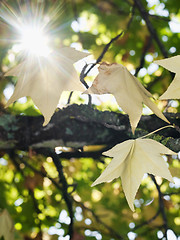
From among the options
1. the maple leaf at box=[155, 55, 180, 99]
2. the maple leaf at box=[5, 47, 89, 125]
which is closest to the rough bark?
the maple leaf at box=[5, 47, 89, 125]

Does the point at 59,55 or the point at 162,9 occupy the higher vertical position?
the point at 162,9

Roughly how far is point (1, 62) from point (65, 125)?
1.31m

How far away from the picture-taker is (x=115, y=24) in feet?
8.62

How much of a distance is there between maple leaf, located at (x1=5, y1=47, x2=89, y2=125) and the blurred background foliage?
1.25m

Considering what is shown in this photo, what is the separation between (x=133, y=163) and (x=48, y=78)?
1.26 feet

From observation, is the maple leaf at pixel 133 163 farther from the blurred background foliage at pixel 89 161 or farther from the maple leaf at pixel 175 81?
the blurred background foliage at pixel 89 161

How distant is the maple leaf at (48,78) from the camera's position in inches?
34.7

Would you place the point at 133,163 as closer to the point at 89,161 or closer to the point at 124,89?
the point at 124,89

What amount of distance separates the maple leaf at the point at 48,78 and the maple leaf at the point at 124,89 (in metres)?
0.08

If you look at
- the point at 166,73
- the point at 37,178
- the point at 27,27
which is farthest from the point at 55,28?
the point at 37,178

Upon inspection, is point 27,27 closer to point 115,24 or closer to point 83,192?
point 115,24

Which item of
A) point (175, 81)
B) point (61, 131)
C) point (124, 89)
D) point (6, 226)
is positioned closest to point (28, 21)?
point (61, 131)

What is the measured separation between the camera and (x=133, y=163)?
972 millimetres

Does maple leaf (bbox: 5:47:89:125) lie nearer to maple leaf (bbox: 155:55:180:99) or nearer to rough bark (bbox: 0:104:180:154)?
maple leaf (bbox: 155:55:180:99)
